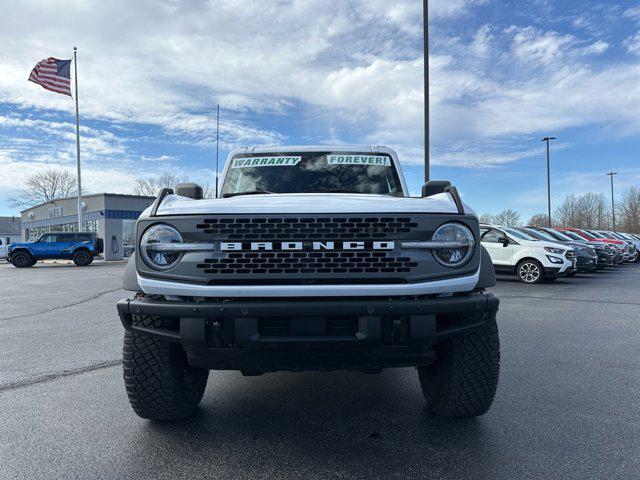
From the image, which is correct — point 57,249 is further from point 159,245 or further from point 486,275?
point 486,275

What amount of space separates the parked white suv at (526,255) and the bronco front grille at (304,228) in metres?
10.1

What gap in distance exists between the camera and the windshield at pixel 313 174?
13.6 ft

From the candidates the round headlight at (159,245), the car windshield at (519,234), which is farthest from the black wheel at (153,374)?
the car windshield at (519,234)

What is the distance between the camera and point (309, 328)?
7.39 feet

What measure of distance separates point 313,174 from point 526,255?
969 cm

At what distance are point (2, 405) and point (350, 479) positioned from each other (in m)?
2.72

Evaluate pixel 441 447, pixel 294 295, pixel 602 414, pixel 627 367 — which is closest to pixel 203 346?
pixel 294 295

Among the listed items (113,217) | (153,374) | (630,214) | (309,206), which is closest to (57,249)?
(113,217)

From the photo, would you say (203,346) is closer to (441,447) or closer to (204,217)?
(204,217)

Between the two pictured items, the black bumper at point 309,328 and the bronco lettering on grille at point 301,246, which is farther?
the bronco lettering on grille at point 301,246

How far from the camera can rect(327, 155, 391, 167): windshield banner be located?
172 inches

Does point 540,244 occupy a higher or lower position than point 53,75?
lower

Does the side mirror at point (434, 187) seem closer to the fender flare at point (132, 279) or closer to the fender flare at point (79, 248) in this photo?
the fender flare at point (132, 279)

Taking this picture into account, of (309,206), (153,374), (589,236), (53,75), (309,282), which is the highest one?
(53,75)
